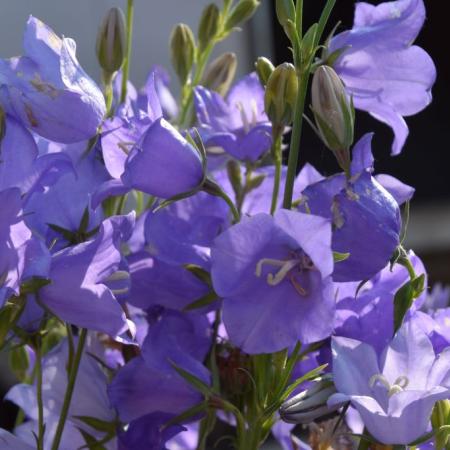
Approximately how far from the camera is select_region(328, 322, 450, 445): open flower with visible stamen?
0.51m

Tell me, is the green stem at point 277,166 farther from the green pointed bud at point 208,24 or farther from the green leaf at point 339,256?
the green pointed bud at point 208,24

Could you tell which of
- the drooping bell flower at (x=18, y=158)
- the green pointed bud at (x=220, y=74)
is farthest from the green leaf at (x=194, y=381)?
the green pointed bud at (x=220, y=74)

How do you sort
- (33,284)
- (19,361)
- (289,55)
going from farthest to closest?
1. (289,55)
2. (19,361)
3. (33,284)

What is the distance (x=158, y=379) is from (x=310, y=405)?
0.11m

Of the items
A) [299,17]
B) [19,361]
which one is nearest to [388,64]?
[299,17]

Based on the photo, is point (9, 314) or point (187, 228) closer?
point (9, 314)

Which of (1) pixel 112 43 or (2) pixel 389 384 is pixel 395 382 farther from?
(1) pixel 112 43

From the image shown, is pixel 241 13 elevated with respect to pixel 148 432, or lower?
elevated

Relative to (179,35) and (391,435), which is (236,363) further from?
(179,35)

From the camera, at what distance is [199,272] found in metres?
0.59

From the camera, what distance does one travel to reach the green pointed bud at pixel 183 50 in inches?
30.6

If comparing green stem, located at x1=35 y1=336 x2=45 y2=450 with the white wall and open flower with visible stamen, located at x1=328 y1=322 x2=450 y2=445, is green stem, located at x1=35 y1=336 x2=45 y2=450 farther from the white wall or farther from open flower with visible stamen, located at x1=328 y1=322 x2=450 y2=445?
the white wall

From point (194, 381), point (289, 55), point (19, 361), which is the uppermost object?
point (194, 381)

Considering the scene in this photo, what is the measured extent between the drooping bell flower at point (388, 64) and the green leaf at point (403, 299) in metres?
0.13
